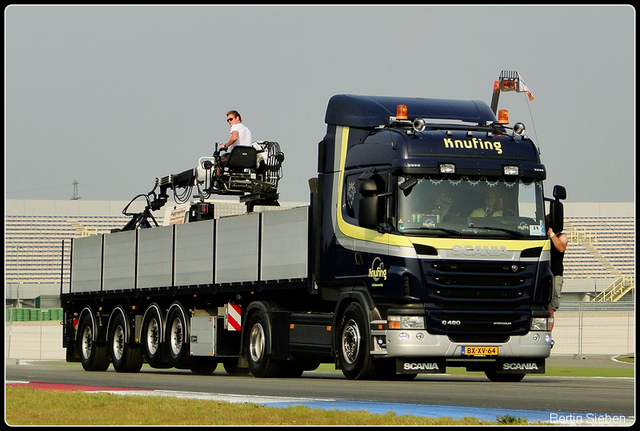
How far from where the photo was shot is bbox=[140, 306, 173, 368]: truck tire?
23.6 metres

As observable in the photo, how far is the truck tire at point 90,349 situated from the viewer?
86.3 feet

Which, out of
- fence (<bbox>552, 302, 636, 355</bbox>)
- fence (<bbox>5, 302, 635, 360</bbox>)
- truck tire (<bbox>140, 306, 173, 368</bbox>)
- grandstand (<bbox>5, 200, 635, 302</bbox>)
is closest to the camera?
truck tire (<bbox>140, 306, 173, 368</bbox>)

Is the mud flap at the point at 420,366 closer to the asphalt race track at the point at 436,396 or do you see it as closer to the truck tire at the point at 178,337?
the asphalt race track at the point at 436,396

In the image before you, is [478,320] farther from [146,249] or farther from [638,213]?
[146,249]

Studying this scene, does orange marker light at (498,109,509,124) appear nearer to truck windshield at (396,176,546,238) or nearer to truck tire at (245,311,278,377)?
truck windshield at (396,176,546,238)

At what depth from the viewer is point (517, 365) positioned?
17453 mm

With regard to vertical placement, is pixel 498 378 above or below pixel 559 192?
below

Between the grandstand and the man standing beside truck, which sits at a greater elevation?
the grandstand

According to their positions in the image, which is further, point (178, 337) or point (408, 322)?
point (178, 337)

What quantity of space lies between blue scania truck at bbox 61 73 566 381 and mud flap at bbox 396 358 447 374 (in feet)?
0.07

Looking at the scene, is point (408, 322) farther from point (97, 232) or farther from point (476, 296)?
point (97, 232)

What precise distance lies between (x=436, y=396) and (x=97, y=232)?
84.9 meters

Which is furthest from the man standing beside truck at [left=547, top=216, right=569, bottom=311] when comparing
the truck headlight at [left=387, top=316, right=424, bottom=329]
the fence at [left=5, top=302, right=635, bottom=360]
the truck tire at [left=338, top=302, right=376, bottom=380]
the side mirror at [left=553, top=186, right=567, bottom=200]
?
the fence at [left=5, top=302, right=635, bottom=360]

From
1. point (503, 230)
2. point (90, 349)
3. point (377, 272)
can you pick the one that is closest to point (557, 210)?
point (503, 230)
